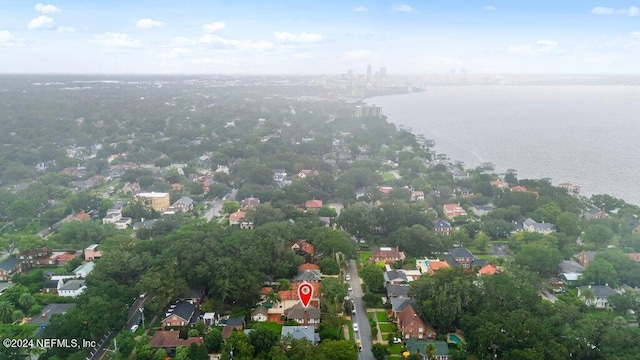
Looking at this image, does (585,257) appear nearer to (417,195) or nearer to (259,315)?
(417,195)

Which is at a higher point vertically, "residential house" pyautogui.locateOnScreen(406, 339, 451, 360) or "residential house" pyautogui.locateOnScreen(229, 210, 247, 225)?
"residential house" pyautogui.locateOnScreen(229, 210, 247, 225)

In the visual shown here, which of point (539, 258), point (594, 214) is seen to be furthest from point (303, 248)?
point (594, 214)

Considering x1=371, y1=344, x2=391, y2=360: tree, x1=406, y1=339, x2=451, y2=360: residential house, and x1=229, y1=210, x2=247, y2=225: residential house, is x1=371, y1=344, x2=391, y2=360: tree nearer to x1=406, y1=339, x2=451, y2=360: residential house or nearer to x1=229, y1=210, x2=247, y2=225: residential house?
x1=406, y1=339, x2=451, y2=360: residential house

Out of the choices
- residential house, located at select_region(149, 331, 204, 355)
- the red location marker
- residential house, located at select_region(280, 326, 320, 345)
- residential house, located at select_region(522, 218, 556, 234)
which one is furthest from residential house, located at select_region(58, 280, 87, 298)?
residential house, located at select_region(522, 218, 556, 234)

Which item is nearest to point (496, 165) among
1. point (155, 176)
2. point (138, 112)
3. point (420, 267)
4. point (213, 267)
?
point (420, 267)

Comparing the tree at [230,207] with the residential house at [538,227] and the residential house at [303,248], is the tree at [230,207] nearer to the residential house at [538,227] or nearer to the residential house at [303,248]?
the residential house at [303,248]

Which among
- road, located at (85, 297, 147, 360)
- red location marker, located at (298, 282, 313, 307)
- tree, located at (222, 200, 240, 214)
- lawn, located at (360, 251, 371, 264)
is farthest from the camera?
tree, located at (222, 200, 240, 214)

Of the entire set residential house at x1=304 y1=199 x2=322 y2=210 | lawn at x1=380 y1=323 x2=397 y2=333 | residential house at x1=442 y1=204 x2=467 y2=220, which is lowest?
lawn at x1=380 y1=323 x2=397 y2=333

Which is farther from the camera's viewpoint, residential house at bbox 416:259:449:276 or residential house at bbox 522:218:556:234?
residential house at bbox 522:218:556:234
